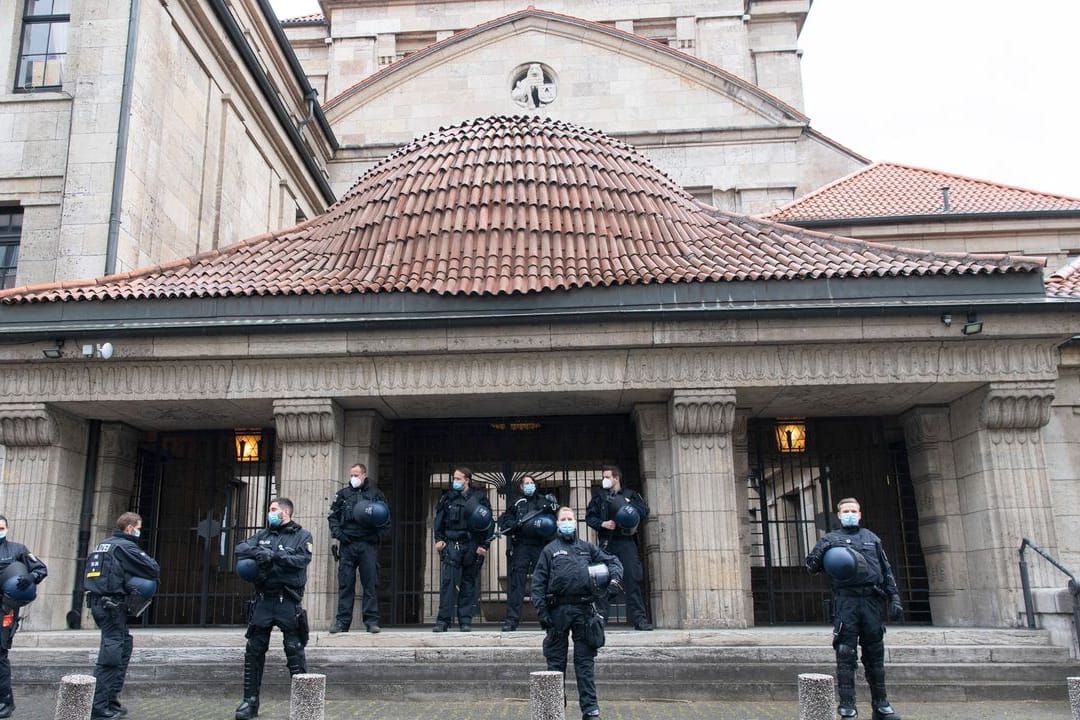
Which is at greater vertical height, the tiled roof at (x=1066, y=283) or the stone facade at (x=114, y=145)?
the stone facade at (x=114, y=145)

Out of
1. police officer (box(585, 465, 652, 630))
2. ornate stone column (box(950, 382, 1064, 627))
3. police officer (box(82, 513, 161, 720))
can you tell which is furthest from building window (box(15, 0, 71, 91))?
ornate stone column (box(950, 382, 1064, 627))

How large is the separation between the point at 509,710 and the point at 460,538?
2.92 metres

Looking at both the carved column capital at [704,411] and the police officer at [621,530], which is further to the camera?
the carved column capital at [704,411]

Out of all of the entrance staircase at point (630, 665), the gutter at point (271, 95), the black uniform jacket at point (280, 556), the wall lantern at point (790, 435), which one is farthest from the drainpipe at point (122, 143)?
the wall lantern at point (790, 435)

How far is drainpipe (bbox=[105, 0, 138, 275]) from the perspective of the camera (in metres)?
15.0

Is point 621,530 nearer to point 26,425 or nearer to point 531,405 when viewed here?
point 531,405

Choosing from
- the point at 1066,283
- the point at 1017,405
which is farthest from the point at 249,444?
the point at 1066,283

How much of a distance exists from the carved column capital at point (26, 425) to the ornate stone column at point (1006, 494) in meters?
12.4

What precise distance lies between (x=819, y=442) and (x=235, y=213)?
1350cm

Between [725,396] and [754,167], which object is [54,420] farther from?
[754,167]

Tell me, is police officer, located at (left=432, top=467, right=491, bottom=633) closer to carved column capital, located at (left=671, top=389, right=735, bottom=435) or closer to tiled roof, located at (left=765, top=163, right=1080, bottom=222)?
carved column capital, located at (left=671, top=389, right=735, bottom=435)

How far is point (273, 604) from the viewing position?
355 inches

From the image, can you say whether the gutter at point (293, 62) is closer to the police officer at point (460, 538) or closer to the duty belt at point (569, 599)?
the police officer at point (460, 538)

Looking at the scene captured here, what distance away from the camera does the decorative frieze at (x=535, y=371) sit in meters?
12.0
